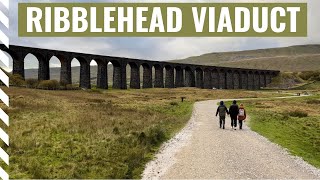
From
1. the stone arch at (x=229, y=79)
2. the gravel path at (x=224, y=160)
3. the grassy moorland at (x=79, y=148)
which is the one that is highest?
the stone arch at (x=229, y=79)

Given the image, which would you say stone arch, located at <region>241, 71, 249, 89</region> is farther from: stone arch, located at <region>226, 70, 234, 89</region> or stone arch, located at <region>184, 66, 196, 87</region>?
stone arch, located at <region>184, 66, 196, 87</region>

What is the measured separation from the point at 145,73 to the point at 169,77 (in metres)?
10.2

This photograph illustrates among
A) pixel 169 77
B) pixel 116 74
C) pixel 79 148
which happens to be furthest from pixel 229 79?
pixel 79 148

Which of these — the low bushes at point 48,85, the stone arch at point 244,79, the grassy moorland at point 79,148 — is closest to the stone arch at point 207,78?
the stone arch at point 244,79

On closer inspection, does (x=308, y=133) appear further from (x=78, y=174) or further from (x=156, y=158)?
(x=78, y=174)

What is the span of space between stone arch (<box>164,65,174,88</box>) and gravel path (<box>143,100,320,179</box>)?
300 feet

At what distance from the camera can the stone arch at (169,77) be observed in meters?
112

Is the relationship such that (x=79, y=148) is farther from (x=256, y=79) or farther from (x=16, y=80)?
(x=256, y=79)

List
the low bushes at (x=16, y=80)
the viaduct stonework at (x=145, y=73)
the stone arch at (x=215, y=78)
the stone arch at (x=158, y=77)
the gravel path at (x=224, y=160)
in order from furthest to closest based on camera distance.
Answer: the stone arch at (x=215, y=78), the stone arch at (x=158, y=77), the viaduct stonework at (x=145, y=73), the low bushes at (x=16, y=80), the gravel path at (x=224, y=160)

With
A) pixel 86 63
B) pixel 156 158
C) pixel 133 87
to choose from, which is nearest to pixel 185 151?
pixel 156 158

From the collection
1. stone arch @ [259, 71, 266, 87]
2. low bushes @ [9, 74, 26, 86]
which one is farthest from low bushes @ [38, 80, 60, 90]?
stone arch @ [259, 71, 266, 87]

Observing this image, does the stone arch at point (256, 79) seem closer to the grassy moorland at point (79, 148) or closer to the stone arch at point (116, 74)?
the stone arch at point (116, 74)

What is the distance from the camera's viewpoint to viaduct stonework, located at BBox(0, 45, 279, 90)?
7831 cm

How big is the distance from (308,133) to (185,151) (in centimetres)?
1341
